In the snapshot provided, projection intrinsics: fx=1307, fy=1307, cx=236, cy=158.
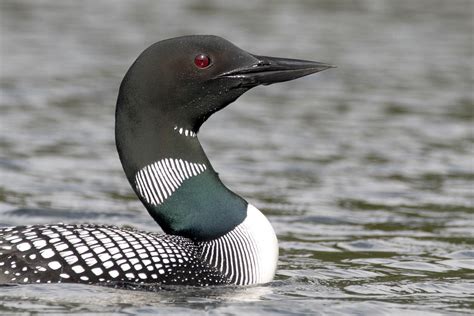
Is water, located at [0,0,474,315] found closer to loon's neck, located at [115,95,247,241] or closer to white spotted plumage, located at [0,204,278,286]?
white spotted plumage, located at [0,204,278,286]

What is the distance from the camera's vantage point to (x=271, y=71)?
6.48 metres

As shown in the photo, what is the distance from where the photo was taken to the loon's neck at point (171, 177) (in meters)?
6.22

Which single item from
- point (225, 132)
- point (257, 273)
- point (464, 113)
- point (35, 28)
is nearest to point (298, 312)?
point (257, 273)

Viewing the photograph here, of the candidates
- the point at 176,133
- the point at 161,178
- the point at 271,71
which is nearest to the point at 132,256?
the point at 161,178

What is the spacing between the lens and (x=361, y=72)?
15.0 metres

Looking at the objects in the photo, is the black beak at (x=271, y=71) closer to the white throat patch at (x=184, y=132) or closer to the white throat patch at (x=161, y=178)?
the white throat patch at (x=184, y=132)

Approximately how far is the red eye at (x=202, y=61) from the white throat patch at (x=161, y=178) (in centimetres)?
47

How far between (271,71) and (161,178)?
0.78 meters

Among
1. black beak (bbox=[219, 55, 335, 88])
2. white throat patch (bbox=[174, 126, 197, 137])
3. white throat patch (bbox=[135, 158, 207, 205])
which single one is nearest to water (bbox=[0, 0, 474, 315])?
white throat patch (bbox=[135, 158, 207, 205])

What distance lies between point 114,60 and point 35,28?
2207 mm

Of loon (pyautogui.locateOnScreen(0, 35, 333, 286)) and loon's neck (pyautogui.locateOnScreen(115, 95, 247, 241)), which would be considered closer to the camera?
loon (pyautogui.locateOnScreen(0, 35, 333, 286))

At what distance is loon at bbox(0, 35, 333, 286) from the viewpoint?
20.0 feet

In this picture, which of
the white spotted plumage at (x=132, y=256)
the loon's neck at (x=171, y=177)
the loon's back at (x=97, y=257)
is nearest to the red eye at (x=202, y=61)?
the loon's neck at (x=171, y=177)

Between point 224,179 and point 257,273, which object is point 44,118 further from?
point 257,273
